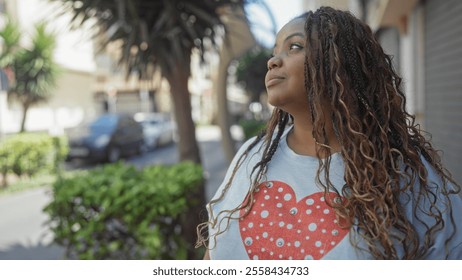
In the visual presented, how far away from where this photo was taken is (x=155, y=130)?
17984 mm

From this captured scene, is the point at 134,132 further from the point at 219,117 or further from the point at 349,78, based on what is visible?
the point at 349,78

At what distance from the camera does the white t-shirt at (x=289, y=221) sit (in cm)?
107

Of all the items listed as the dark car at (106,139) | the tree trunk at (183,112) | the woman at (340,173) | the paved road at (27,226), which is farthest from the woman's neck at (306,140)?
the dark car at (106,139)

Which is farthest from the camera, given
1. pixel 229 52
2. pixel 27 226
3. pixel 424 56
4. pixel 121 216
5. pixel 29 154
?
pixel 29 154

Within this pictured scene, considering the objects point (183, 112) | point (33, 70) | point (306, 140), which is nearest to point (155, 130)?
point (33, 70)

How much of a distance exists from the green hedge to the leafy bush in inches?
256

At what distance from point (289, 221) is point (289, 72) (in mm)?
323

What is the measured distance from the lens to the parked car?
17219 millimetres

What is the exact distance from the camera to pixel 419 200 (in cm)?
105

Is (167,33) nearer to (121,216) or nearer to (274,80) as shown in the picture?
(121,216)

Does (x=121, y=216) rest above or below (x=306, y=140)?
below

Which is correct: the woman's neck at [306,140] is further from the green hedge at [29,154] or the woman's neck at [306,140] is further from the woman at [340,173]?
the green hedge at [29,154]

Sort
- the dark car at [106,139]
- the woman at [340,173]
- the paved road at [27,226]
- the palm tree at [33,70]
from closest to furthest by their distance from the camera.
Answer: the woman at [340,173] < the paved road at [27,226] < the palm tree at [33,70] < the dark car at [106,139]

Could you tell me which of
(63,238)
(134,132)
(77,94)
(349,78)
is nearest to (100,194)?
(63,238)
